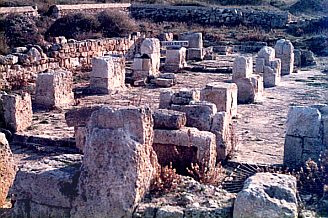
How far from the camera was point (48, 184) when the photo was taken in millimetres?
5766

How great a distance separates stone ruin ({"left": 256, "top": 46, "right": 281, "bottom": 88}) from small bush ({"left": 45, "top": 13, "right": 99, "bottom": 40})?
982 cm

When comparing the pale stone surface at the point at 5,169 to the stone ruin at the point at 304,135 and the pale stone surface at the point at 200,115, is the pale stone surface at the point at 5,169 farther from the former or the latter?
the stone ruin at the point at 304,135

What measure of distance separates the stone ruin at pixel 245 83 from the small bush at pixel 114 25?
11.8 meters

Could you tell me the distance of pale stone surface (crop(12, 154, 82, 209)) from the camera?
18.6 feet

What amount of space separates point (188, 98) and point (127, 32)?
57.2ft

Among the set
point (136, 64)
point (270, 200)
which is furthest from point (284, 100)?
point (270, 200)

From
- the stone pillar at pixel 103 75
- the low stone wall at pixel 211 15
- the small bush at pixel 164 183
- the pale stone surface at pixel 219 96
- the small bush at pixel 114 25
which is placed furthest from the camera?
the low stone wall at pixel 211 15

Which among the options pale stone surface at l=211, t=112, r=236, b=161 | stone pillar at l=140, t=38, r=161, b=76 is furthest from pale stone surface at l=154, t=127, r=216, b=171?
stone pillar at l=140, t=38, r=161, b=76

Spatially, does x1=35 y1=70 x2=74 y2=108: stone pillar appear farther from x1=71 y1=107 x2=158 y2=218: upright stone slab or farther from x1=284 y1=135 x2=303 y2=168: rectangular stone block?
x1=71 y1=107 x2=158 y2=218: upright stone slab

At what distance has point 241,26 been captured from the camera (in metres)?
33.5

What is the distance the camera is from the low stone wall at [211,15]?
34031mm

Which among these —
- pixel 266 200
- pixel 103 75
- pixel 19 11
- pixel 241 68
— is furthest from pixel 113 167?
pixel 19 11

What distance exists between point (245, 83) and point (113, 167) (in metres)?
11.0

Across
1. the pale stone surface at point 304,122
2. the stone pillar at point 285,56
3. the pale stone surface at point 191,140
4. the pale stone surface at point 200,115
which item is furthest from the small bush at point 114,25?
the pale stone surface at point 304,122
